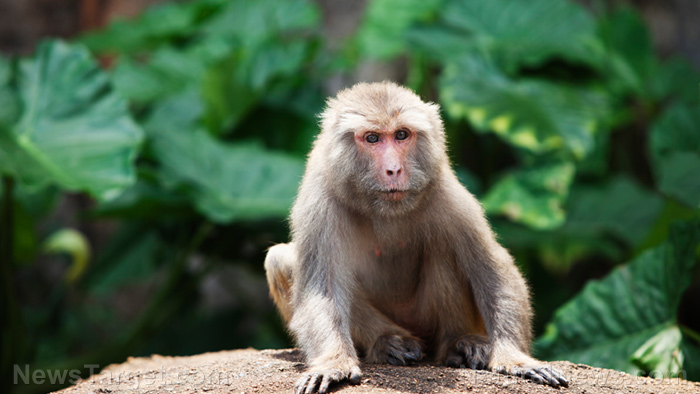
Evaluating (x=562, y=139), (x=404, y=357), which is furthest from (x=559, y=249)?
(x=404, y=357)

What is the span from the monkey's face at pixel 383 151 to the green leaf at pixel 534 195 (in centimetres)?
282

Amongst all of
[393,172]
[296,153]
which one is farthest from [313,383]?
[296,153]

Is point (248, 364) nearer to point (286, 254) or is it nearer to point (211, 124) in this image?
point (286, 254)

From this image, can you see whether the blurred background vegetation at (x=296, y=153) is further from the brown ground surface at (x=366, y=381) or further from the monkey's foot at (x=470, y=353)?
the monkey's foot at (x=470, y=353)

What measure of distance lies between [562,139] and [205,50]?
4.58 metres

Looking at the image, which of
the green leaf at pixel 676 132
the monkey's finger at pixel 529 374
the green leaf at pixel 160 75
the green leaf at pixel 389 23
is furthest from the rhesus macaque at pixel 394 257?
the green leaf at pixel 160 75

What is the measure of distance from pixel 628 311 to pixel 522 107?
2.49 m

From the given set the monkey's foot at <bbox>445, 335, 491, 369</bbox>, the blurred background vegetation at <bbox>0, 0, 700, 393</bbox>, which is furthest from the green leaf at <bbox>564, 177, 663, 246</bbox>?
the monkey's foot at <bbox>445, 335, 491, 369</bbox>

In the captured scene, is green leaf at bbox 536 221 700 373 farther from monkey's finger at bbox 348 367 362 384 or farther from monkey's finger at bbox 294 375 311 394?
monkey's finger at bbox 294 375 311 394

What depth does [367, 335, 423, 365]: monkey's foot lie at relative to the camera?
12.4ft

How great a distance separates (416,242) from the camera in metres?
3.94

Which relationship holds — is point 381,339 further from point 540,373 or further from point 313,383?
point 540,373

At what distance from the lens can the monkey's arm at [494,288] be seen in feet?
12.4

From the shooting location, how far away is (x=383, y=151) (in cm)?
361
